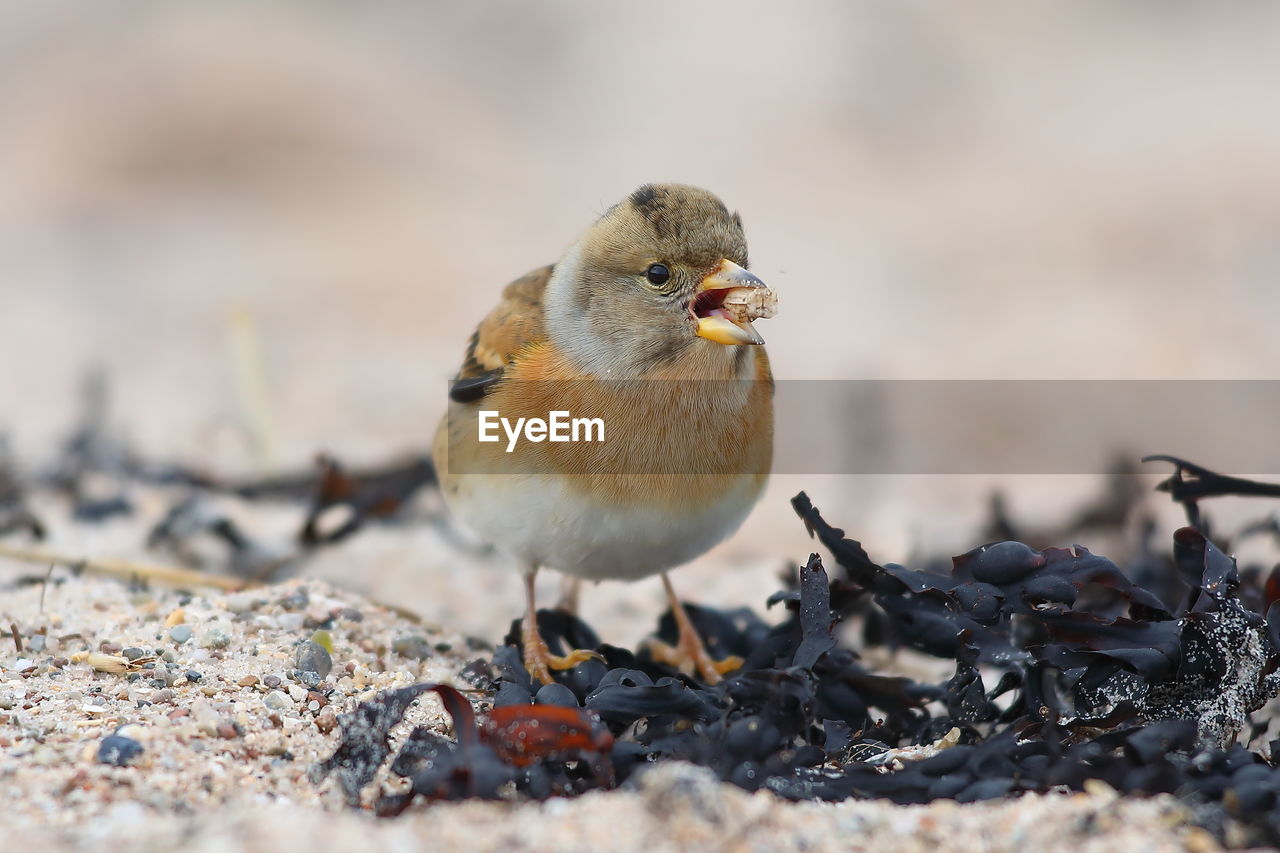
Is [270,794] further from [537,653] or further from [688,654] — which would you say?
[688,654]

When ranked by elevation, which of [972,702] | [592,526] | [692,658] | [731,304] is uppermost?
[731,304]

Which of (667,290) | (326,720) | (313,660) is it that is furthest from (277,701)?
(667,290)

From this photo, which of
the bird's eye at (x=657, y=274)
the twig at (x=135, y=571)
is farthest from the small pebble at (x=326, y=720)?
the bird's eye at (x=657, y=274)

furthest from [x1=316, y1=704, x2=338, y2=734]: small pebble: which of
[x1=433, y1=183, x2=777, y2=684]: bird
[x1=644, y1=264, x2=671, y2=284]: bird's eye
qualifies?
[x1=644, y1=264, x2=671, y2=284]: bird's eye

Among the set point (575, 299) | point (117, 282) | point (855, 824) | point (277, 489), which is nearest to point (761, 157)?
point (117, 282)

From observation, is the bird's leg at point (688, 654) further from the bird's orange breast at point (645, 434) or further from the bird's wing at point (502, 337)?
the bird's wing at point (502, 337)

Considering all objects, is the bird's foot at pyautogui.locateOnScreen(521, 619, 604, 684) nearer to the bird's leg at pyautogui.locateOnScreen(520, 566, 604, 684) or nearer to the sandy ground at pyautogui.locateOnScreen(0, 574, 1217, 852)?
the bird's leg at pyautogui.locateOnScreen(520, 566, 604, 684)
